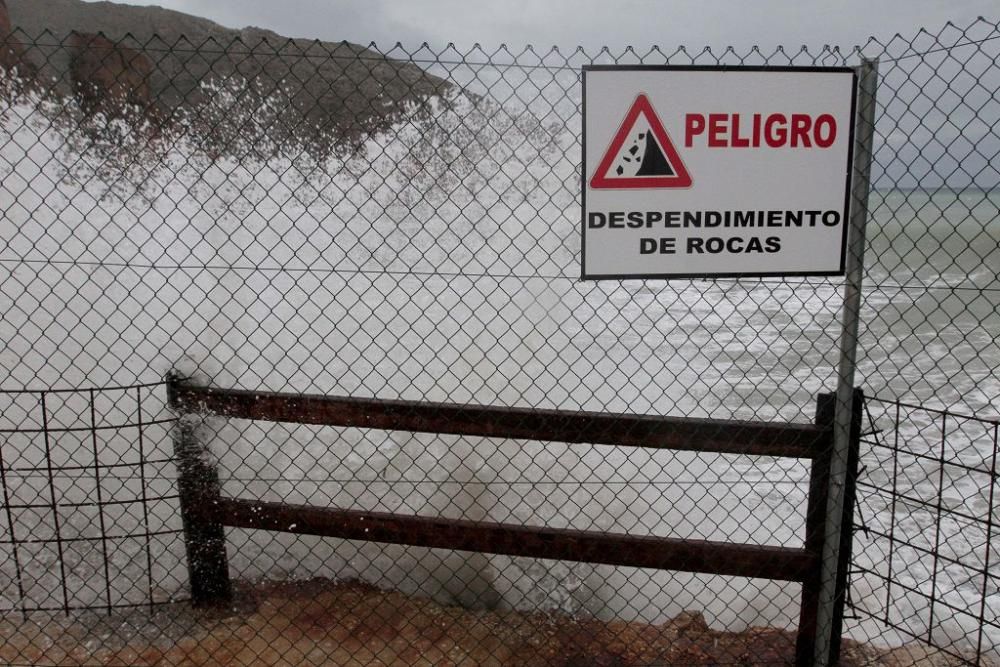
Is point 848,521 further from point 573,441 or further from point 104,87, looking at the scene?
point 104,87

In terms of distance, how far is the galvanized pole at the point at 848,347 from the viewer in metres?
2.62

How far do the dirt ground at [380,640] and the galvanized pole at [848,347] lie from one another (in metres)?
0.57

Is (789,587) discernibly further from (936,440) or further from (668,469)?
(936,440)

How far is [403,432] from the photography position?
7957mm

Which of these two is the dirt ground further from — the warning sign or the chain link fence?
the warning sign

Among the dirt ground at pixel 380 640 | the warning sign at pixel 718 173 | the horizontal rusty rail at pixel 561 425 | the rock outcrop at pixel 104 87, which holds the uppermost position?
the rock outcrop at pixel 104 87

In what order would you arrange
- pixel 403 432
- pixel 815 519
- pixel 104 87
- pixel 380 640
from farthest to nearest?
1. pixel 104 87
2. pixel 403 432
3. pixel 380 640
4. pixel 815 519

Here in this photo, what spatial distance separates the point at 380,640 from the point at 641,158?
2669mm

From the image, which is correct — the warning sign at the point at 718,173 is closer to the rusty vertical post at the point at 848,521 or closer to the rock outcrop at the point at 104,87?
the rusty vertical post at the point at 848,521

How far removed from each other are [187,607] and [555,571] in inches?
101

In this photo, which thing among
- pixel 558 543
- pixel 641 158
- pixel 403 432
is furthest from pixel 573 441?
pixel 403 432

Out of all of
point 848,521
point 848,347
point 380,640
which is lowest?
point 380,640

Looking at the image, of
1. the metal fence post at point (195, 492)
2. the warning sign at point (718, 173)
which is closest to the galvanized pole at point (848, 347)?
the warning sign at point (718, 173)

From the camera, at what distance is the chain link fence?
3562 millimetres
